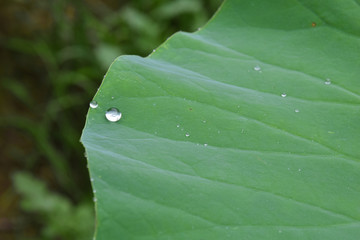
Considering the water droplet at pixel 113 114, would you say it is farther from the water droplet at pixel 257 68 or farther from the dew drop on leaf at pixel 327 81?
the dew drop on leaf at pixel 327 81

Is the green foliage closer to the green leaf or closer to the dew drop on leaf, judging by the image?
the green leaf

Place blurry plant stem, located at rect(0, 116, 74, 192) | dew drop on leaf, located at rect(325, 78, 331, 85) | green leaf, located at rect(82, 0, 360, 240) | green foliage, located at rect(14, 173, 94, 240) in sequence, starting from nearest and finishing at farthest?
1. green leaf, located at rect(82, 0, 360, 240)
2. dew drop on leaf, located at rect(325, 78, 331, 85)
3. green foliage, located at rect(14, 173, 94, 240)
4. blurry plant stem, located at rect(0, 116, 74, 192)

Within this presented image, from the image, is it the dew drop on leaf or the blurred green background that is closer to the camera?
the dew drop on leaf

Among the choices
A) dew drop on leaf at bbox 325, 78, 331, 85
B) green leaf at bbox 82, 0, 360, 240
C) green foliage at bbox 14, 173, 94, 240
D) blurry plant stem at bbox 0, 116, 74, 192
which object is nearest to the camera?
green leaf at bbox 82, 0, 360, 240

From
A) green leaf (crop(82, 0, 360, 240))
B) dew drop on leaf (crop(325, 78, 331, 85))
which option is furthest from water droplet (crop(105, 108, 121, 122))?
dew drop on leaf (crop(325, 78, 331, 85))

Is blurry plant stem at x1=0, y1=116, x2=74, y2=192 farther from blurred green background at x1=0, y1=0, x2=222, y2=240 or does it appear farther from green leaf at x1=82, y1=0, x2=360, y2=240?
green leaf at x1=82, y1=0, x2=360, y2=240

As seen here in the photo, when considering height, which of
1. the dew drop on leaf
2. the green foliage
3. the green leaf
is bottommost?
the green foliage

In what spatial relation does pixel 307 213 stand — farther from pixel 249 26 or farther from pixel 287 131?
pixel 249 26

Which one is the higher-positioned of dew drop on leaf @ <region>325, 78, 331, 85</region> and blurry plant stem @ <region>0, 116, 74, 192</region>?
dew drop on leaf @ <region>325, 78, 331, 85</region>

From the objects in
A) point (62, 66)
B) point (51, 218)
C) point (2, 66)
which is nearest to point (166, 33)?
point (62, 66)
